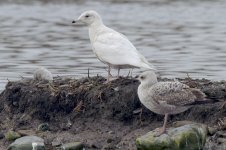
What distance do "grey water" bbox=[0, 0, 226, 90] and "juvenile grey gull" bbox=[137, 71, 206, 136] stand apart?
5.80 m

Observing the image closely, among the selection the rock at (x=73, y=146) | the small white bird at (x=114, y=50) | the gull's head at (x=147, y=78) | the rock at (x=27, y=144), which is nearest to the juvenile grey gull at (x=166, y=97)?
the gull's head at (x=147, y=78)

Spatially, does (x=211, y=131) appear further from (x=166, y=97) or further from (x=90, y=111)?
(x=90, y=111)

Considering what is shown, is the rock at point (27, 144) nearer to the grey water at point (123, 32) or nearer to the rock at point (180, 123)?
the rock at point (180, 123)

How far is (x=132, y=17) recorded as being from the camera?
→ 34.4 meters

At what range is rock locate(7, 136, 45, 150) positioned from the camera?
11617 millimetres

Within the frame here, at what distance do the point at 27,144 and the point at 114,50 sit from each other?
8.65ft

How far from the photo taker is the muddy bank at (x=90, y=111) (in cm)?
1201

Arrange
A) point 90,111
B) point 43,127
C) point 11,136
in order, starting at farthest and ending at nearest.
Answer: point 90,111
point 43,127
point 11,136

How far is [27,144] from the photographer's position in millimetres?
11625

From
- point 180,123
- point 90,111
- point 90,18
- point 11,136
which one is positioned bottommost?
point 11,136

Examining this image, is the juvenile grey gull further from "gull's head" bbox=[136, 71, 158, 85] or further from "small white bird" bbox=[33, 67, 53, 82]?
"small white bird" bbox=[33, 67, 53, 82]

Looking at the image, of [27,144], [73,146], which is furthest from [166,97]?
[27,144]

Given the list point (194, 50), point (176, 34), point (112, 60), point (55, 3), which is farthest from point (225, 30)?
point (112, 60)

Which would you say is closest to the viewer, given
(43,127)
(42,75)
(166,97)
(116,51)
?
(166,97)
